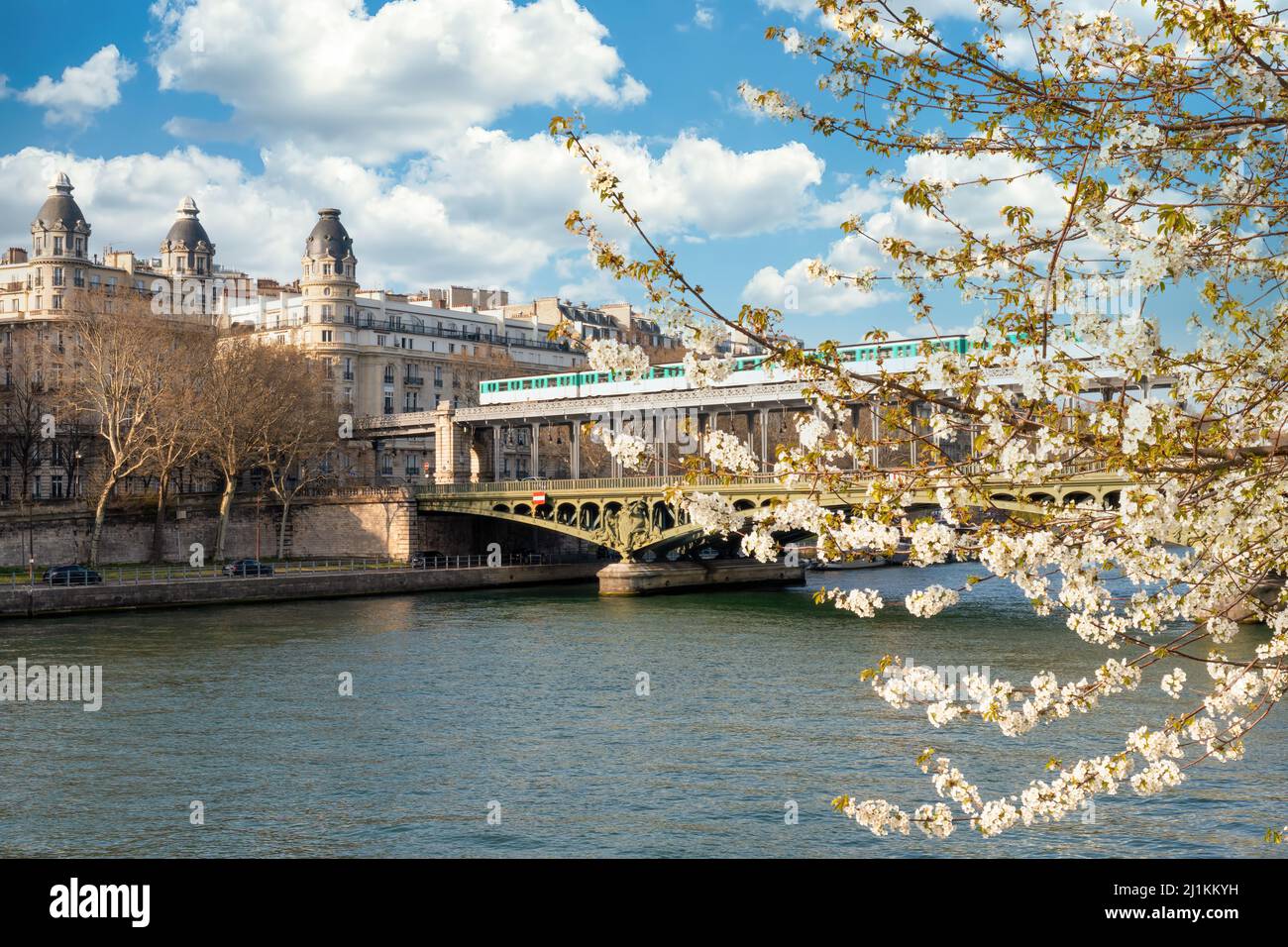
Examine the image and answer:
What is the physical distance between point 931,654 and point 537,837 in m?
17.3

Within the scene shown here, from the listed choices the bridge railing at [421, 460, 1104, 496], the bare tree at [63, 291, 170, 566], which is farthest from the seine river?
the bare tree at [63, 291, 170, 566]

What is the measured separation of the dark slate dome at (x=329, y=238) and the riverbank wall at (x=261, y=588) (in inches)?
1486

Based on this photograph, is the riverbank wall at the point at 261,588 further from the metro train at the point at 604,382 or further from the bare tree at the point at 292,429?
the bare tree at the point at 292,429

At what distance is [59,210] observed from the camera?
85750 mm

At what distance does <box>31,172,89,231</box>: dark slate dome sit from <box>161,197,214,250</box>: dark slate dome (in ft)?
45.4

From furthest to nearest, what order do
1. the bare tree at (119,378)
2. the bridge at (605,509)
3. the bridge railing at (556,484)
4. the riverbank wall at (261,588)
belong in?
the bare tree at (119,378), the bridge railing at (556,484), the bridge at (605,509), the riverbank wall at (261,588)

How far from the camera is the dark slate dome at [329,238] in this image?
91812 mm

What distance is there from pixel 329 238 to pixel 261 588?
4807cm

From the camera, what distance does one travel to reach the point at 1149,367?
6293 millimetres

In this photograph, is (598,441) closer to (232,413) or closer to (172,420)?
(232,413)

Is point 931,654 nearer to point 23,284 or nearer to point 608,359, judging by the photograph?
point 608,359
